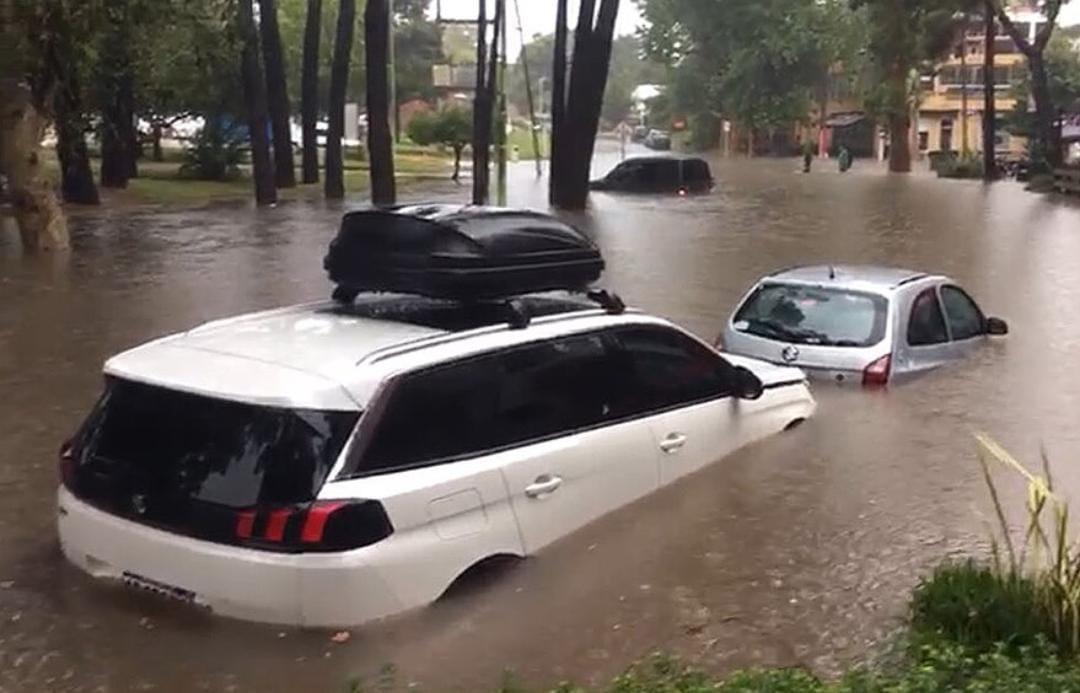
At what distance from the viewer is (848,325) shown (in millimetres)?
12492

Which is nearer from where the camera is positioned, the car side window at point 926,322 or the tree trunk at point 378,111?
the car side window at point 926,322

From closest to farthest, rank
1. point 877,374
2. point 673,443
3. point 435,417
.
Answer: point 435,417
point 673,443
point 877,374

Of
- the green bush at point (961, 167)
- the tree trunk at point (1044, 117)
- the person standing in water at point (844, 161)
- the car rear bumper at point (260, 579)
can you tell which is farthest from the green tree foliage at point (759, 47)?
the car rear bumper at point (260, 579)

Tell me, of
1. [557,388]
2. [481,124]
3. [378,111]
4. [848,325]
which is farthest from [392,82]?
[557,388]

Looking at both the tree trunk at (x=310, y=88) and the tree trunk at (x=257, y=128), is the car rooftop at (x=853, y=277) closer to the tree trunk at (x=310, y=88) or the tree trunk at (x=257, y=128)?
the tree trunk at (x=257, y=128)

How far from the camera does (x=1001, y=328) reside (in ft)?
46.0

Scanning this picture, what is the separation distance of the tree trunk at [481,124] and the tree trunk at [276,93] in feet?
18.0

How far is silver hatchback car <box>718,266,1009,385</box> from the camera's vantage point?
1222 centimetres

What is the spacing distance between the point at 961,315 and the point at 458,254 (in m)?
7.91

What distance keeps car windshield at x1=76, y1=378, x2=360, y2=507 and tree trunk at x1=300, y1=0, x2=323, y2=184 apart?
4015cm

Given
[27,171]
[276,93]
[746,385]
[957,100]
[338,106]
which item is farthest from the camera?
[957,100]

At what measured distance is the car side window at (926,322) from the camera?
1285cm

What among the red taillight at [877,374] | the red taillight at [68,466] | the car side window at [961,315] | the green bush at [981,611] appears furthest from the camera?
the car side window at [961,315]

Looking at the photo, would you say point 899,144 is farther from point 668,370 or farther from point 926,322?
point 668,370
